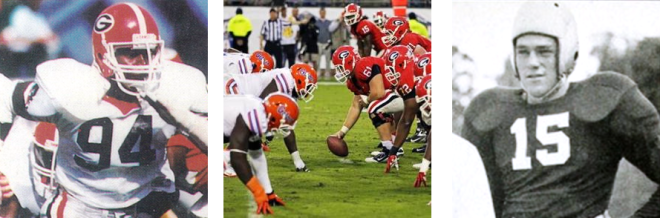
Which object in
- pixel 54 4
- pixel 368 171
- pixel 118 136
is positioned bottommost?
pixel 368 171

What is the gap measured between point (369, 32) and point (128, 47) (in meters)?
2.17

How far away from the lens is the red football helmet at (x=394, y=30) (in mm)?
5148

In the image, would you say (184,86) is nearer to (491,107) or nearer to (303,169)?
(303,169)

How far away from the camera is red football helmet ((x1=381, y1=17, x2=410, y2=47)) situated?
515cm

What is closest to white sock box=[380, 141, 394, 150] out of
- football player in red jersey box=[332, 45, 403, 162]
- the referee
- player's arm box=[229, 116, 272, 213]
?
football player in red jersey box=[332, 45, 403, 162]

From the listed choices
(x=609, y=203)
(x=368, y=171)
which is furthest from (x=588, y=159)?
(x=368, y=171)

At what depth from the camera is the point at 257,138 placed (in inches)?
136

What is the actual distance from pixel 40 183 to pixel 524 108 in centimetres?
196

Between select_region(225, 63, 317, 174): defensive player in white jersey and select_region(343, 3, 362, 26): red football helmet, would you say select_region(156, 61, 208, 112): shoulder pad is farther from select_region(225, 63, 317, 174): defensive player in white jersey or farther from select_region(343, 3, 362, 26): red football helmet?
select_region(343, 3, 362, 26): red football helmet

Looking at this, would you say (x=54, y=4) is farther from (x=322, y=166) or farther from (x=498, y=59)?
(x=498, y=59)

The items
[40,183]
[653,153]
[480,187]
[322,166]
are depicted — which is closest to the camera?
[653,153]

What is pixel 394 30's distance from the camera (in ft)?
17.1

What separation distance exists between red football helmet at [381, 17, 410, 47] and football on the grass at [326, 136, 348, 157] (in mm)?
846

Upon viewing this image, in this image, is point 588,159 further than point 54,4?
No
